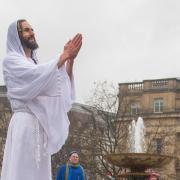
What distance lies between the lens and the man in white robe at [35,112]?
5605 mm

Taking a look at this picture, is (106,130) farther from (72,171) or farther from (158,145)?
(72,171)

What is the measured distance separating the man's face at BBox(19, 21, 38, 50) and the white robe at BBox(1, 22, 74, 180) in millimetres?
159

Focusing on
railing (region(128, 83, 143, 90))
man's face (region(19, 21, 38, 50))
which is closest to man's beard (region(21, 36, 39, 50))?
man's face (region(19, 21, 38, 50))

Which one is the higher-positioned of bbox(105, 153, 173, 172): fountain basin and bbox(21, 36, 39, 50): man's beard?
bbox(21, 36, 39, 50): man's beard

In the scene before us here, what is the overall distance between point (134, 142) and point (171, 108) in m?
33.1

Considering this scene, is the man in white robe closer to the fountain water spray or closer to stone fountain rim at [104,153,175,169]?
stone fountain rim at [104,153,175,169]

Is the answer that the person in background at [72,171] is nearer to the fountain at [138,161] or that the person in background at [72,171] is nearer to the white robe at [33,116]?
the fountain at [138,161]

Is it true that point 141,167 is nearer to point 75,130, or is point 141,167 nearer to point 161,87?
point 75,130

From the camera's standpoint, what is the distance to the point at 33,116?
18.9ft

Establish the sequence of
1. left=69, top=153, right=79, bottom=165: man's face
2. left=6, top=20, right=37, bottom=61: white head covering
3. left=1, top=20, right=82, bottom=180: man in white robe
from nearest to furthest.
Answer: left=1, top=20, right=82, bottom=180: man in white robe → left=6, top=20, right=37, bottom=61: white head covering → left=69, top=153, right=79, bottom=165: man's face

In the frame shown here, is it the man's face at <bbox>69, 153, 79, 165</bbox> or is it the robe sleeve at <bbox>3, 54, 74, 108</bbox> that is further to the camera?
the man's face at <bbox>69, 153, 79, 165</bbox>

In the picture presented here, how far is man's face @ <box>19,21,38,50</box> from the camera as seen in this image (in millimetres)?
5938

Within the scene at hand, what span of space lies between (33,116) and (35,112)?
48mm

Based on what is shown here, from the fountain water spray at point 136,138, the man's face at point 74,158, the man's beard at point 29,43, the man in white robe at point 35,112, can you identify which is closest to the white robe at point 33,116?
the man in white robe at point 35,112
